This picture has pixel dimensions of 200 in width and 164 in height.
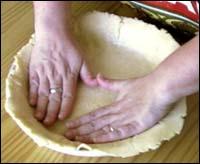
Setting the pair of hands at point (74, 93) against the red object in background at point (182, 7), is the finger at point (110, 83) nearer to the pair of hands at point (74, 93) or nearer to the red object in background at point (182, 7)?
the pair of hands at point (74, 93)

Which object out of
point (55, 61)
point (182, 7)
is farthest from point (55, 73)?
point (182, 7)

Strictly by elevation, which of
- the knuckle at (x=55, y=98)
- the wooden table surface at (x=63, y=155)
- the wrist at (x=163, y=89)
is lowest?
the wooden table surface at (x=63, y=155)

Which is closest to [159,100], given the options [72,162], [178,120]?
[178,120]

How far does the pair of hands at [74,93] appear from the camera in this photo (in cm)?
62

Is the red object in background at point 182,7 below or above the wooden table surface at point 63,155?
above

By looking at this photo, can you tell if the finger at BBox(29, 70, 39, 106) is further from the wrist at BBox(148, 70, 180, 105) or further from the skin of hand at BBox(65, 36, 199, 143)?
the wrist at BBox(148, 70, 180, 105)

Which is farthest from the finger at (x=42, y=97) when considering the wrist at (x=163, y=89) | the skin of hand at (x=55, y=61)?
the wrist at (x=163, y=89)

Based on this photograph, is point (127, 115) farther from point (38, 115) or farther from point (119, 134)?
point (38, 115)

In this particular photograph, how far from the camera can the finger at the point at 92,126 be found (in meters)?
0.63

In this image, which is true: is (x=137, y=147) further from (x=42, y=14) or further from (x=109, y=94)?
(x=42, y=14)

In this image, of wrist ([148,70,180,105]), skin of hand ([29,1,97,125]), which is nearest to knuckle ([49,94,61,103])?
skin of hand ([29,1,97,125])

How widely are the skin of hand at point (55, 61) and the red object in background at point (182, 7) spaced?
0.15m

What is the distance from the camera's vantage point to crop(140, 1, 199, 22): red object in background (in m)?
0.69

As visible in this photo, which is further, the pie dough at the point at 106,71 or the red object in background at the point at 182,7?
the red object in background at the point at 182,7
